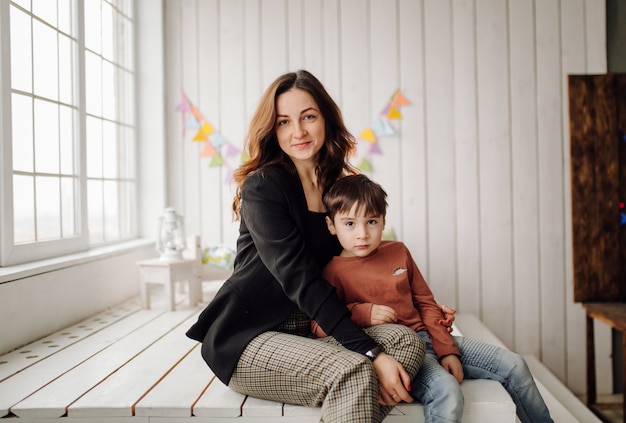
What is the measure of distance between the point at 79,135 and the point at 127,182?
0.64m

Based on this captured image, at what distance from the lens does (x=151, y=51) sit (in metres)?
3.10

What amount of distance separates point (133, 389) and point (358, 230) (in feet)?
2.69

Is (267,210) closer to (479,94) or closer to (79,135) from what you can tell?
(79,135)

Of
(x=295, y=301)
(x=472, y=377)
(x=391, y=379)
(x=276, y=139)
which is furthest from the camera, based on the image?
(x=276, y=139)

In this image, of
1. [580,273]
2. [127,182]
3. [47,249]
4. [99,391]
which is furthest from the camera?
[127,182]

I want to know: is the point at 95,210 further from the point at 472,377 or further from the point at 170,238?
the point at 472,377

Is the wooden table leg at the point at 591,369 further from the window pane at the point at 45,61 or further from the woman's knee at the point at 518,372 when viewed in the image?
the window pane at the point at 45,61

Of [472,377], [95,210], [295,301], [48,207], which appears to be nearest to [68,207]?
[48,207]

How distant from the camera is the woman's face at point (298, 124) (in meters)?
1.59

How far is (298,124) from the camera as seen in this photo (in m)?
1.59

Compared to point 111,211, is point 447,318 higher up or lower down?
lower down

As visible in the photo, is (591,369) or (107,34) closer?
(591,369)

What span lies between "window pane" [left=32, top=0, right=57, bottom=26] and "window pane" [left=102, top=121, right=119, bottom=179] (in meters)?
0.65

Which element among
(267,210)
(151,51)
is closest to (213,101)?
(151,51)
